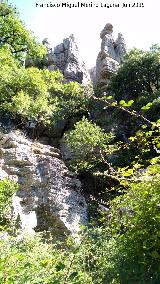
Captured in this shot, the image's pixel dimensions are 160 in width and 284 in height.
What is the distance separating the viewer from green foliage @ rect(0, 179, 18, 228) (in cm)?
1393

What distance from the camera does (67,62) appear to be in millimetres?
39125

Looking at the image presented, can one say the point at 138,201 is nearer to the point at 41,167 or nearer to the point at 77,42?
the point at 41,167

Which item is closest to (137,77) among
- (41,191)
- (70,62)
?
(70,62)

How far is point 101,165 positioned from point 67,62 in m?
19.8

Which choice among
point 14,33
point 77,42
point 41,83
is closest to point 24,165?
point 41,83

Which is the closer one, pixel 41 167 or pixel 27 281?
pixel 27 281

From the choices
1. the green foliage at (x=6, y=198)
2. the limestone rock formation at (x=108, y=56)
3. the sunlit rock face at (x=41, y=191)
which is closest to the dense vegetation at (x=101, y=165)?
the green foliage at (x=6, y=198)

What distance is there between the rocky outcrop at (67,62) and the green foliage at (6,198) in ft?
76.6

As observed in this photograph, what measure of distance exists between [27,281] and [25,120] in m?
22.0

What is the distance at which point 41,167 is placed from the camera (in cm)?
1770

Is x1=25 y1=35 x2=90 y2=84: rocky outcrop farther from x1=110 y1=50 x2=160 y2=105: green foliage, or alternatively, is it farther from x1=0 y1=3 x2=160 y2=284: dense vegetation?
x1=110 y1=50 x2=160 y2=105: green foliage

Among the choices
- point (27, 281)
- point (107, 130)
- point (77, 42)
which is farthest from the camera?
point (77, 42)

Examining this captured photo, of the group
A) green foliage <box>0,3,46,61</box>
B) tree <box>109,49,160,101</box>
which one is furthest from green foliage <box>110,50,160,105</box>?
green foliage <box>0,3,46,61</box>

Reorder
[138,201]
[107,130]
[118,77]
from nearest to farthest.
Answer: [138,201], [107,130], [118,77]
